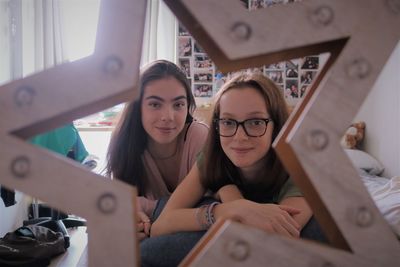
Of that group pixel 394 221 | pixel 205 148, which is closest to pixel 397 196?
pixel 394 221

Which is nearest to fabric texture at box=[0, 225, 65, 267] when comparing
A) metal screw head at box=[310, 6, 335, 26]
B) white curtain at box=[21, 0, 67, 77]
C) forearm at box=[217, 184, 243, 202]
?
white curtain at box=[21, 0, 67, 77]

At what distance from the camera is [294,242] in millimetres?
374

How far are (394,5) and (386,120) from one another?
2432mm

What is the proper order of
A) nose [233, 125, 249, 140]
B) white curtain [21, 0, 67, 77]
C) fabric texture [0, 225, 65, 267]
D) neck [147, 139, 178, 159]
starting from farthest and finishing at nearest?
white curtain [21, 0, 67, 77] → fabric texture [0, 225, 65, 267] → neck [147, 139, 178, 159] → nose [233, 125, 249, 140]

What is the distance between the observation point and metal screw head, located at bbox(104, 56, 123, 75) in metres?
0.35

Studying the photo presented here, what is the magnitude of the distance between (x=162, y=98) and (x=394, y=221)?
841 mm

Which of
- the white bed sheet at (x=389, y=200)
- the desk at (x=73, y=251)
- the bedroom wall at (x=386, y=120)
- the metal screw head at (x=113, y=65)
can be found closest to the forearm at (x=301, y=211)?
the white bed sheet at (x=389, y=200)

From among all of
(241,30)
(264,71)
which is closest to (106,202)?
(241,30)

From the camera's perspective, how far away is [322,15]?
1.18 ft

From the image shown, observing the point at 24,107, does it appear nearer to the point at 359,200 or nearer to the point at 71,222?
the point at 359,200

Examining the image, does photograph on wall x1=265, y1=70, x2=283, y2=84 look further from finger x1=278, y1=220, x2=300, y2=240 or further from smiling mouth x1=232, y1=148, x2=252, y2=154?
finger x1=278, y1=220, x2=300, y2=240

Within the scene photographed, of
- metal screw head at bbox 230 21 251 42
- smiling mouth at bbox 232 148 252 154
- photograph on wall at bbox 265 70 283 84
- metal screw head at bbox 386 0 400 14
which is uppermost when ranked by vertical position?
photograph on wall at bbox 265 70 283 84

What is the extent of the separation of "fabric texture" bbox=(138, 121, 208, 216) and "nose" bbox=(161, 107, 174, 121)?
0.14 m

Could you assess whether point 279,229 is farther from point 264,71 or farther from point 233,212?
point 264,71
